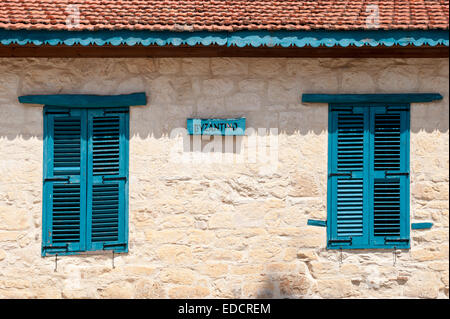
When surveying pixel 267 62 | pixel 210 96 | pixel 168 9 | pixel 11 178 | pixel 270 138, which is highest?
pixel 168 9

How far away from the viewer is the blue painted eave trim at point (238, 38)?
15.0 ft

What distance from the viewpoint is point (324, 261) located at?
199 inches

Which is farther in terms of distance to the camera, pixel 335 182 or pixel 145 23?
pixel 335 182

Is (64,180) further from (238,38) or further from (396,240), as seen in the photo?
(396,240)

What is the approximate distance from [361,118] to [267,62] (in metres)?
1.16

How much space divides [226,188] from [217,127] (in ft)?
2.12

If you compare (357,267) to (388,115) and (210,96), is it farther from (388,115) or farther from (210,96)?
(210,96)

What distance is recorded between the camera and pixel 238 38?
4.62m

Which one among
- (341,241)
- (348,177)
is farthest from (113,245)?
(348,177)

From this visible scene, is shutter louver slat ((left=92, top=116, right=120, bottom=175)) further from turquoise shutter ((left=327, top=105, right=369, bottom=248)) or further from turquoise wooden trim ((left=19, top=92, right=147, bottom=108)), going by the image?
turquoise shutter ((left=327, top=105, right=369, bottom=248))

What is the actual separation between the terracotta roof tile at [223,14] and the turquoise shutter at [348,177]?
954mm

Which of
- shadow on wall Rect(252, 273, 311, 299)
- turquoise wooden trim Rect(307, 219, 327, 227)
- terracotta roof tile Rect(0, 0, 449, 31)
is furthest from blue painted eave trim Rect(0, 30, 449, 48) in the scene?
shadow on wall Rect(252, 273, 311, 299)

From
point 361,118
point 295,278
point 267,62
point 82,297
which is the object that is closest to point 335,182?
point 361,118

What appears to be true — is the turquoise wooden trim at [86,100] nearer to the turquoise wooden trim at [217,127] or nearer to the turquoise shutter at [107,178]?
the turquoise shutter at [107,178]
